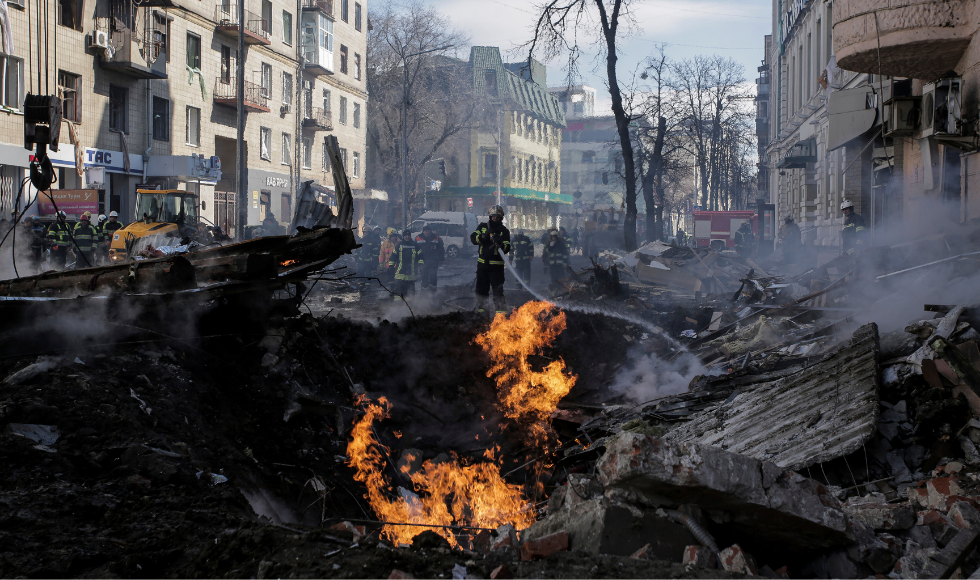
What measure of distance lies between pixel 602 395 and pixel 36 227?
15.1m

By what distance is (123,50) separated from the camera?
987 inches

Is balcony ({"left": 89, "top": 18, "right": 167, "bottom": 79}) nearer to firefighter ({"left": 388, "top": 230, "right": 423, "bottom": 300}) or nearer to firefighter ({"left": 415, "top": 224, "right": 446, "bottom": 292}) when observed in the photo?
firefighter ({"left": 415, "top": 224, "right": 446, "bottom": 292})

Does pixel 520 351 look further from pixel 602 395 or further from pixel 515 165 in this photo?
pixel 515 165

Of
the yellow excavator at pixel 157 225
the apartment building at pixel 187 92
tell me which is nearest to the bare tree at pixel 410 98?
the apartment building at pixel 187 92

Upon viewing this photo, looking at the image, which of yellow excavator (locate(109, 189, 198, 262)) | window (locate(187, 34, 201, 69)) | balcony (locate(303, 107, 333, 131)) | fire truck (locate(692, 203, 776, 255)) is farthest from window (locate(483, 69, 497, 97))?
yellow excavator (locate(109, 189, 198, 262))

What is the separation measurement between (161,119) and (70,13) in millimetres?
5465

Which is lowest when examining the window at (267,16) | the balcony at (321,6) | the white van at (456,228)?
the white van at (456,228)

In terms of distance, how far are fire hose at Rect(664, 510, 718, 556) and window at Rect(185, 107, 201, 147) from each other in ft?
101

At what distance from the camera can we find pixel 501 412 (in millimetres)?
7625

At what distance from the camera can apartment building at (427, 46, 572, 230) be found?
60.1m

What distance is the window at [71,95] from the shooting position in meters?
23.3

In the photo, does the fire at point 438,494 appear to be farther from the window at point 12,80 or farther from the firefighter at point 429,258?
the window at point 12,80

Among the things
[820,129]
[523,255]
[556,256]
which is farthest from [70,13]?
[820,129]

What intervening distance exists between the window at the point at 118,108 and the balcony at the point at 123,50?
0.74m
